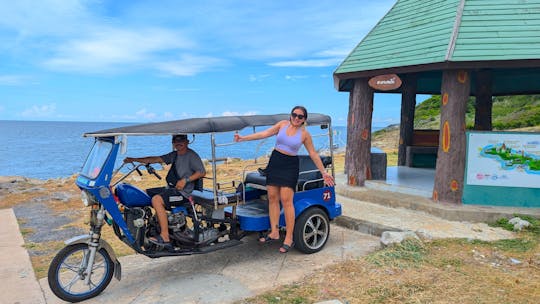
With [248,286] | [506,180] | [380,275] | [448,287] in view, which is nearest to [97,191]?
[248,286]

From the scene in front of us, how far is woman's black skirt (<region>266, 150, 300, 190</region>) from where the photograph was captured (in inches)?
221

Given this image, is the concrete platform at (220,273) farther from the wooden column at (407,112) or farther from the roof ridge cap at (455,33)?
the wooden column at (407,112)

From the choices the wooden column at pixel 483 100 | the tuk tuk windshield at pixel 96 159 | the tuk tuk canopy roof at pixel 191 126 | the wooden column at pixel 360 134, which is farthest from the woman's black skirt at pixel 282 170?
the wooden column at pixel 483 100

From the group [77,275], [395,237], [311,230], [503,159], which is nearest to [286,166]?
[311,230]

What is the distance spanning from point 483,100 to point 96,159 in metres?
11.3

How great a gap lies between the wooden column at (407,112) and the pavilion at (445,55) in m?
3.28

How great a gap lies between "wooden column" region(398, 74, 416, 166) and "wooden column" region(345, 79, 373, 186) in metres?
3.94

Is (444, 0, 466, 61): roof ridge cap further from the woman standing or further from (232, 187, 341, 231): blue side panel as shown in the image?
the woman standing

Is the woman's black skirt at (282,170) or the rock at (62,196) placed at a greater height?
the woman's black skirt at (282,170)

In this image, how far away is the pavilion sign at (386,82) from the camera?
8758mm

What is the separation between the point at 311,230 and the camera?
6.26m

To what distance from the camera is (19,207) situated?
34.9 ft

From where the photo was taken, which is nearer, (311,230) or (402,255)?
(402,255)

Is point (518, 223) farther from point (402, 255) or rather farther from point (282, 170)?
point (282, 170)
